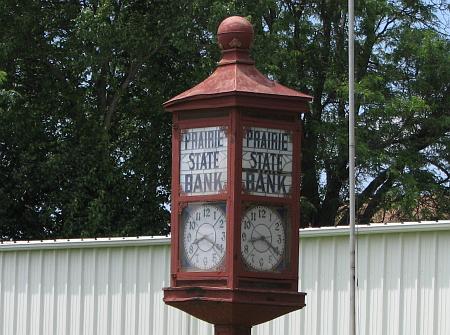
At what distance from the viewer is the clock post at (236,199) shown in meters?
6.58

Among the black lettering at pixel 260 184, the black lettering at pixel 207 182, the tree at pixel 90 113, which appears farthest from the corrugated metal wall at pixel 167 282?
the tree at pixel 90 113

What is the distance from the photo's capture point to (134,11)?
79.3 feet

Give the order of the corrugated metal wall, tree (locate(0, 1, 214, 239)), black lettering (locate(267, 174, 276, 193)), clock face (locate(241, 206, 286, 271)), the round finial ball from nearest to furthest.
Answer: clock face (locate(241, 206, 286, 271)), black lettering (locate(267, 174, 276, 193)), the round finial ball, the corrugated metal wall, tree (locate(0, 1, 214, 239))

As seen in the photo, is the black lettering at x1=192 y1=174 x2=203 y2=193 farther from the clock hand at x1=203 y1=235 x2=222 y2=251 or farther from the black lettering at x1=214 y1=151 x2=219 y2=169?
the clock hand at x1=203 y1=235 x2=222 y2=251

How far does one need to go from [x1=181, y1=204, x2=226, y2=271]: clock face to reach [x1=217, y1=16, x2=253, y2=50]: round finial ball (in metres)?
0.92

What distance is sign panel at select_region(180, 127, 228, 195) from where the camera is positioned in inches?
263

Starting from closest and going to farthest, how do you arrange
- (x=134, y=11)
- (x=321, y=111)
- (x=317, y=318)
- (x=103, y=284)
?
(x=317, y=318)
(x=103, y=284)
(x=134, y=11)
(x=321, y=111)

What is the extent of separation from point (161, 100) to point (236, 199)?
18.7 m

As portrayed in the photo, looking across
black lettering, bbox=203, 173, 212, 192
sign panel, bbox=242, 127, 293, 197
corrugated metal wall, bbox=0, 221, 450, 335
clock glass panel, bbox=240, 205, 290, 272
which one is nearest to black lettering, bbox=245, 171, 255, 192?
sign panel, bbox=242, 127, 293, 197

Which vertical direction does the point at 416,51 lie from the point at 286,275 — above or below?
above

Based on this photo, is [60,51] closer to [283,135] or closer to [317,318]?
[317,318]

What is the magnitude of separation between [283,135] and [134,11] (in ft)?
58.0

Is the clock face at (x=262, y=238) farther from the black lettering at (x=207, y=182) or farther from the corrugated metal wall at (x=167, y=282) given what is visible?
the corrugated metal wall at (x=167, y=282)

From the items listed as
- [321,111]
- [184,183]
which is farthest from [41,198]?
[184,183]
